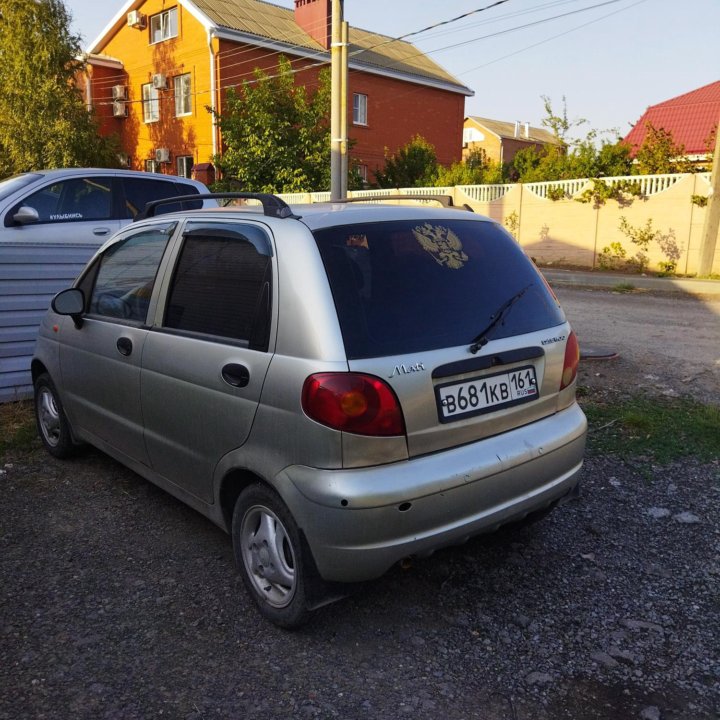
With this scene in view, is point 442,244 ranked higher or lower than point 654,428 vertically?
higher

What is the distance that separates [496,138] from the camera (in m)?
52.4

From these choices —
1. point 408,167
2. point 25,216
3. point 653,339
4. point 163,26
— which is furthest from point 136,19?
point 653,339

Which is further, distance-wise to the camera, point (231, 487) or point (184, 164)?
point (184, 164)

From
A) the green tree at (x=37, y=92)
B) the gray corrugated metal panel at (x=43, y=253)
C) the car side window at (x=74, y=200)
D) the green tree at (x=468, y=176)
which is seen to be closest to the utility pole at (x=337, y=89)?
the car side window at (x=74, y=200)

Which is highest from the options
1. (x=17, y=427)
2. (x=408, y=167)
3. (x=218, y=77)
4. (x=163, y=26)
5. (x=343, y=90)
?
(x=163, y=26)

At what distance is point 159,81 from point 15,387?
1110 inches

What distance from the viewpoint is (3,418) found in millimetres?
5559

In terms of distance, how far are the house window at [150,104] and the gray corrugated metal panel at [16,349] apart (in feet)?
95.0

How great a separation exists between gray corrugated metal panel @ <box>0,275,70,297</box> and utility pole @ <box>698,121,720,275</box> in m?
12.7

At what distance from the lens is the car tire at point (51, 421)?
4.53 meters

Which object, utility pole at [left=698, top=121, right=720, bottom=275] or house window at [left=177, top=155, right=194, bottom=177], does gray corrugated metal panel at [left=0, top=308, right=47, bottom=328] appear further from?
house window at [left=177, top=155, right=194, bottom=177]

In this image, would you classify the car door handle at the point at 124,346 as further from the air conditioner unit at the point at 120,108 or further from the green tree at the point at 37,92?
the air conditioner unit at the point at 120,108

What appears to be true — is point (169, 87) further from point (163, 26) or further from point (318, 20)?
point (318, 20)

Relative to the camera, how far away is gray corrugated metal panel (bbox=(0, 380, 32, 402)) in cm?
583
